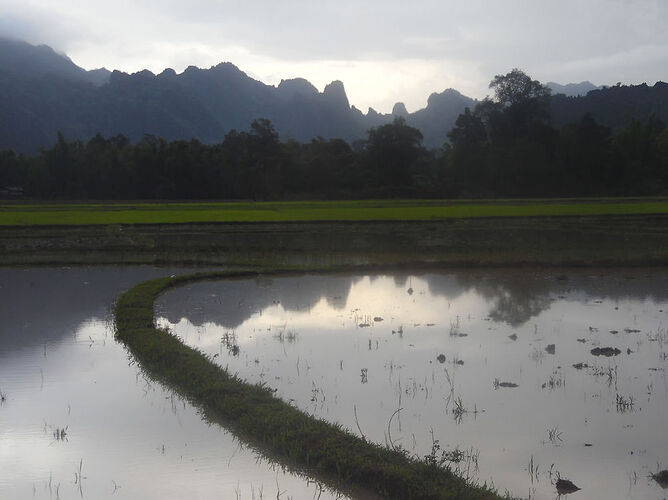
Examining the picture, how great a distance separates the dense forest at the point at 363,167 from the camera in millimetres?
51469

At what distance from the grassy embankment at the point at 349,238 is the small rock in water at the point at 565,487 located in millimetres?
9715

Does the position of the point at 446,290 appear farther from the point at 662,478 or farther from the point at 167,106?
the point at 167,106

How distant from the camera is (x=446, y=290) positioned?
425 inches

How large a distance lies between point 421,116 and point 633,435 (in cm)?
12270

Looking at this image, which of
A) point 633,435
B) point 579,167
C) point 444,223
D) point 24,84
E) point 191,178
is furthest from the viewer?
point 24,84

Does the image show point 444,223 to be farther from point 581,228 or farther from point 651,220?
point 651,220

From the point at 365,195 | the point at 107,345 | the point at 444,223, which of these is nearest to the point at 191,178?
the point at 365,195

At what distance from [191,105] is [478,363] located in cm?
12348

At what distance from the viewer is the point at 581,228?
2161 cm

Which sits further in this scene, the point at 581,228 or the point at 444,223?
the point at 444,223

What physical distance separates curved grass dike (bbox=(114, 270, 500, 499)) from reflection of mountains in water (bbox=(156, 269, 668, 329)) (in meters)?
2.08

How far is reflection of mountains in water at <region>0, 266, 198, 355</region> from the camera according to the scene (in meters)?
7.93

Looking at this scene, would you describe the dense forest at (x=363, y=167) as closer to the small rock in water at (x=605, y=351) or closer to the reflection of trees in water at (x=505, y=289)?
the reflection of trees in water at (x=505, y=289)

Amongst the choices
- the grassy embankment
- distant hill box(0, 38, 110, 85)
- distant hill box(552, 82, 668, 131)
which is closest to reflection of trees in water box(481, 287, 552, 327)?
the grassy embankment
